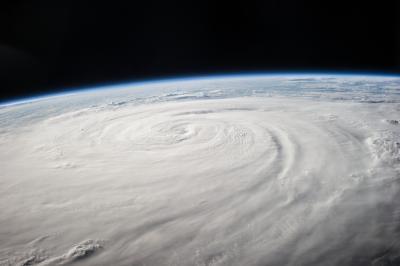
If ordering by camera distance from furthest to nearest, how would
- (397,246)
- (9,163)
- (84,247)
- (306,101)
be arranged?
(306,101) < (9,163) < (84,247) < (397,246)

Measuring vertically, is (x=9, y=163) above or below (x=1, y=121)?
below

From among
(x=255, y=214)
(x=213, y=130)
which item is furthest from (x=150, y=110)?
(x=255, y=214)

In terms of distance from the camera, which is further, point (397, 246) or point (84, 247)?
point (84, 247)

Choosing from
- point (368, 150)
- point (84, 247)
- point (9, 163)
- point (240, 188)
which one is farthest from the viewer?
point (9, 163)

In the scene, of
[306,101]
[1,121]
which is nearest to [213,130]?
[306,101]

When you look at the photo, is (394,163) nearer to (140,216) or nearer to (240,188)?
(240,188)

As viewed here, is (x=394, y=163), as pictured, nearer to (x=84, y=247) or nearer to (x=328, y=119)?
(x=328, y=119)
